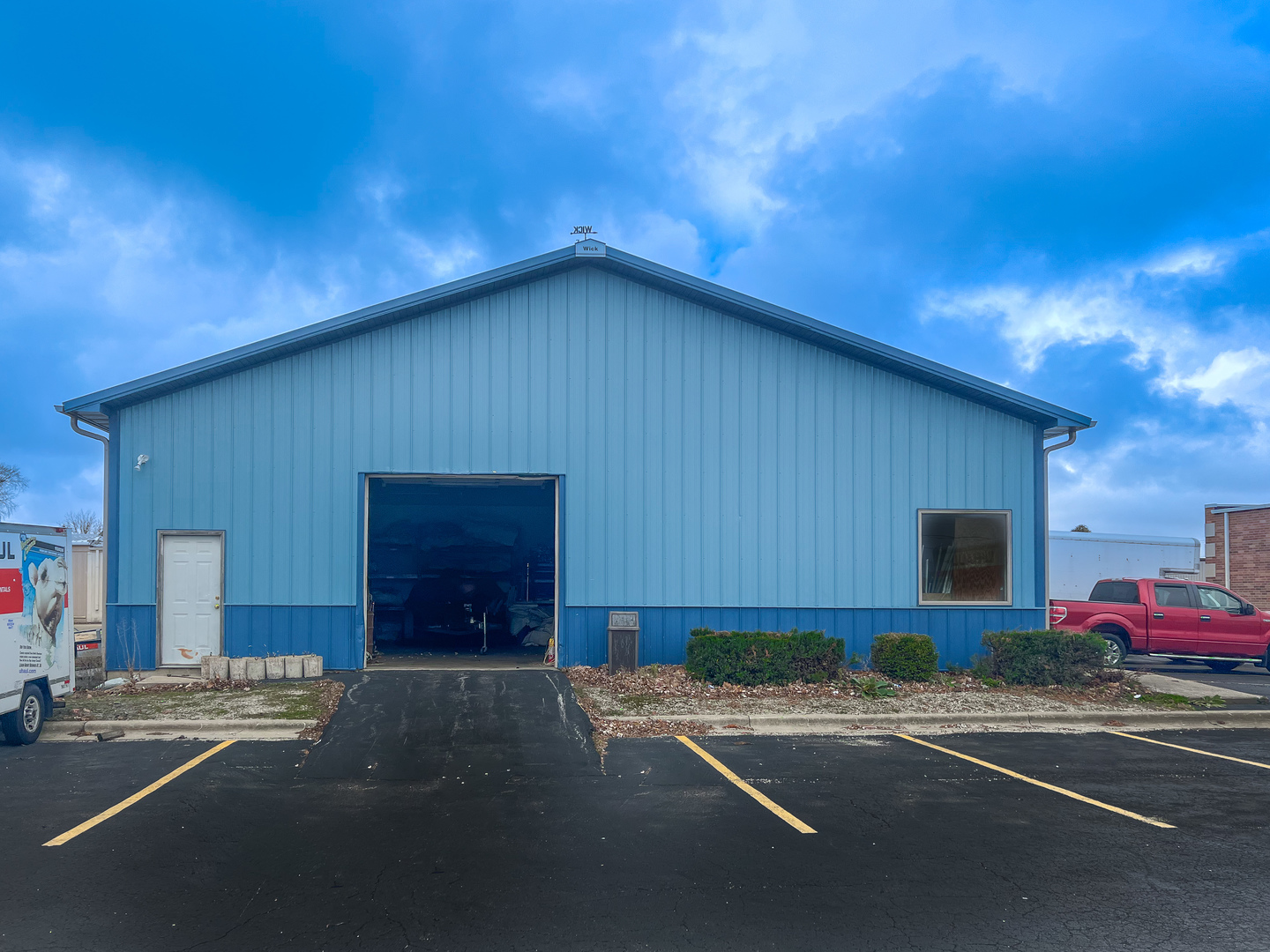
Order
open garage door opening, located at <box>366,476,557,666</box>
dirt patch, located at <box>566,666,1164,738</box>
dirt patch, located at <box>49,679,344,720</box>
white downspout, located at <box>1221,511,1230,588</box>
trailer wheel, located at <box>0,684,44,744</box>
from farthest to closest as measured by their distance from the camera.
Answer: white downspout, located at <box>1221,511,1230,588</box> → open garage door opening, located at <box>366,476,557,666</box> → dirt patch, located at <box>566,666,1164,738</box> → dirt patch, located at <box>49,679,344,720</box> → trailer wheel, located at <box>0,684,44,744</box>

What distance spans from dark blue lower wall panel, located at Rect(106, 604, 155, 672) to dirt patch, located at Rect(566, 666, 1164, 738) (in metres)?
6.56

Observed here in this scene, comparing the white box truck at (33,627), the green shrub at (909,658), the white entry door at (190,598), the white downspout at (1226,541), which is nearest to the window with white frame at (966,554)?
the green shrub at (909,658)

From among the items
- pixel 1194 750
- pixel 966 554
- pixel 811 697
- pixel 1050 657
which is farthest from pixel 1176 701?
pixel 811 697

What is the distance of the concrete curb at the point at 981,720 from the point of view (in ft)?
32.1

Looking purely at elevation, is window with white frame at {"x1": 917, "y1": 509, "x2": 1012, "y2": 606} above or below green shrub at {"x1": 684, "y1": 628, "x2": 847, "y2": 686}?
above

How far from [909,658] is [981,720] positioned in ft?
6.64

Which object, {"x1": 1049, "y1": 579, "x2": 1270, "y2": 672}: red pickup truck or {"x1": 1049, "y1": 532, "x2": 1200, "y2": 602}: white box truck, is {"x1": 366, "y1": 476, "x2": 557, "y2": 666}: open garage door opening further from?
{"x1": 1049, "y1": 532, "x2": 1200, "y2": 602}: white box truck

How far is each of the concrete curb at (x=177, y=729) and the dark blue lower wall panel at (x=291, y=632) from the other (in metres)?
3.66

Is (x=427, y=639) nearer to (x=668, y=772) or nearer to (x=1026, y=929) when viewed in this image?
(x=668, y=772)

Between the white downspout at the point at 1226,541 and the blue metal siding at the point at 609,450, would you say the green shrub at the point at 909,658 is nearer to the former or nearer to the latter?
the blue metal siding at the point at 609,450

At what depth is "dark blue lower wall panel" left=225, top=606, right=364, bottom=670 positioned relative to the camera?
13.0 m

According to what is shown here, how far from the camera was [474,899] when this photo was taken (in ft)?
15.4

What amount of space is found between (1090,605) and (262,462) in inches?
599

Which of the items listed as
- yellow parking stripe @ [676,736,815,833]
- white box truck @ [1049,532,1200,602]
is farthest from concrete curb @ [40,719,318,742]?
white box truck @ [1049,532,1200,602]
